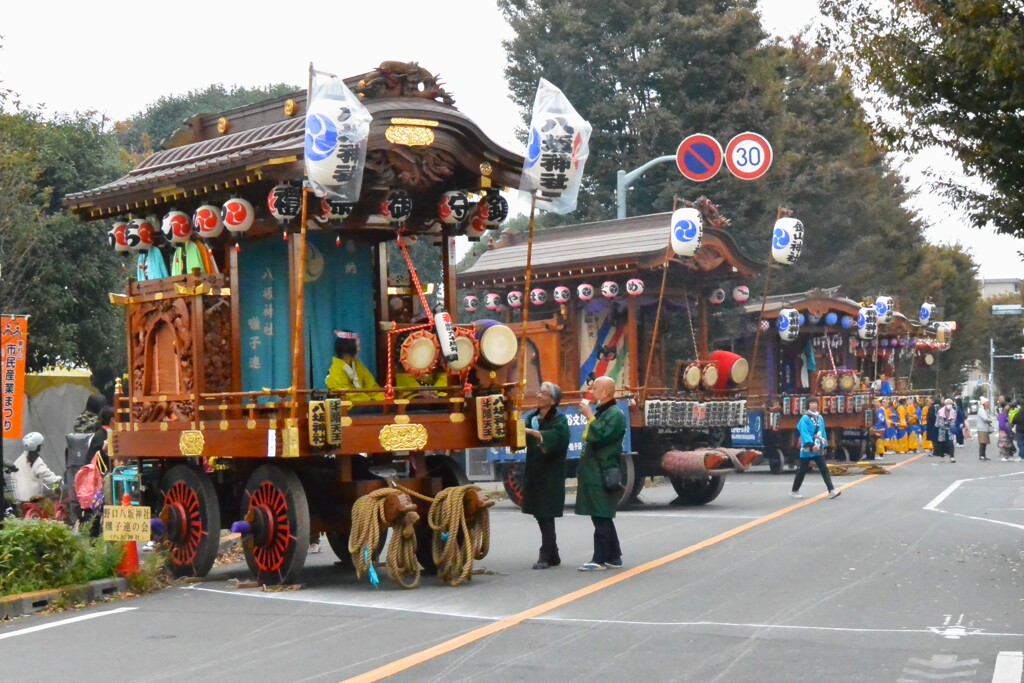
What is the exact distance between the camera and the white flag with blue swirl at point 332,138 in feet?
36.5

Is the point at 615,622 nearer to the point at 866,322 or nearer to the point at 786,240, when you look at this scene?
the point at 786,240

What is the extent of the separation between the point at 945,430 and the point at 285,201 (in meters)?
28.9

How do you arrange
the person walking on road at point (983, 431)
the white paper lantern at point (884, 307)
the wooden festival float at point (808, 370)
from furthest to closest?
1. the person walking on road at point (983, 431)
2. the white paper lantern at point (884, 307)
3. the wooden festival float at point (808, 370)

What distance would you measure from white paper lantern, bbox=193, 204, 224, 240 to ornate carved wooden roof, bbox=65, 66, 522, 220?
17 cm

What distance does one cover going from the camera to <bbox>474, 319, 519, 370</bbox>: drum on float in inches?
508

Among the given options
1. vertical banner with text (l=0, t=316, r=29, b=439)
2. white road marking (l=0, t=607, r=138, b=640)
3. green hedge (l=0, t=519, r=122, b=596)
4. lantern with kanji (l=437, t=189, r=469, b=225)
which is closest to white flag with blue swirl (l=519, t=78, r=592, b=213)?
lantern with kanji (l=437, t=189, r=469, b=225)

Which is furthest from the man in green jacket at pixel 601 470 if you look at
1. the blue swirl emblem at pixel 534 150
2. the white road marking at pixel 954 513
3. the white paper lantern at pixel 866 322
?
the white paper lantern at pixel 866 322

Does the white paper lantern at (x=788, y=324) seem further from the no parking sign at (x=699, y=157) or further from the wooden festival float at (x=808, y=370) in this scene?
the no parking sign at (x=699, y=157)

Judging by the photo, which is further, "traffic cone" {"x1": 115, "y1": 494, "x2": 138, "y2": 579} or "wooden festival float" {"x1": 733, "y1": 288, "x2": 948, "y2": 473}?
"wooden festival float" {"x1": 733, "y1": 288, "x2": 948, "y2": 473}

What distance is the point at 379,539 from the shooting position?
1179 centimetres

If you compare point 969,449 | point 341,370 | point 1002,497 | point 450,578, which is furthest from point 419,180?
point 969,449

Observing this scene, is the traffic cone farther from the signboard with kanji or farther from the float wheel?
the float wheel

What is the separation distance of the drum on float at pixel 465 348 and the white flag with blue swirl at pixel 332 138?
215cm

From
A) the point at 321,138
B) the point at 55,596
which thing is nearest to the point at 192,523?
the point at 55,596
